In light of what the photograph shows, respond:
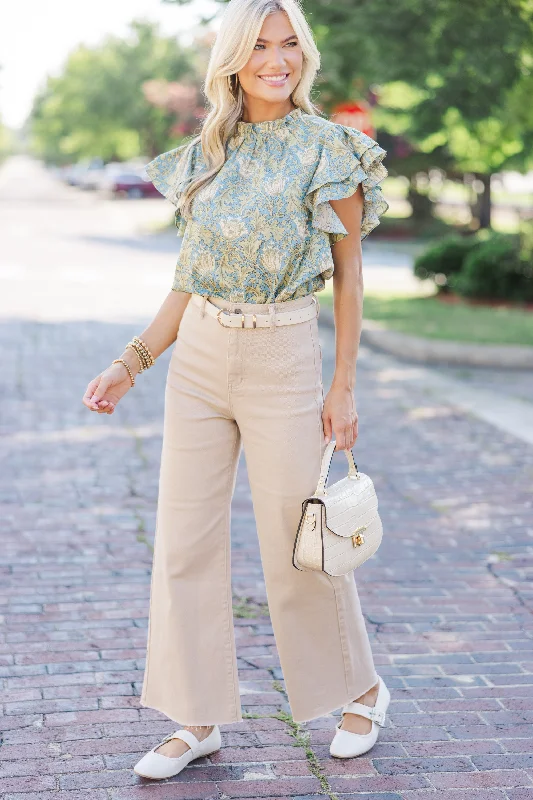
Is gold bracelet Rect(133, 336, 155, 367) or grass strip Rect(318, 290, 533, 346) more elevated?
gold bracelet Rect(133, 336, 155, 367)

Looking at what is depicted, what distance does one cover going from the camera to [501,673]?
3.92 meters

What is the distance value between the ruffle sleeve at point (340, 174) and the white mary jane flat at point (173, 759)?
4.60 feet

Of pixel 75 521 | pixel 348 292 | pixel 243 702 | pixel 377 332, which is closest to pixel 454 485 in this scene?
pixel 75 521

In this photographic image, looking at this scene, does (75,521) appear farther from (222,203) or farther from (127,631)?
(222,203)

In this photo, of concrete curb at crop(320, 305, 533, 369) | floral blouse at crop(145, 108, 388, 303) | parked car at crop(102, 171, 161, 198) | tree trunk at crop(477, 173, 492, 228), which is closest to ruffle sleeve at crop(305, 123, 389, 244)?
floral blouse at crop(145, 108, 388, 303)

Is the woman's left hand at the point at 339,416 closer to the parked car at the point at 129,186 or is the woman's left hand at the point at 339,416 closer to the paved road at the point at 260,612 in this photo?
the paved road at the point at 260,612

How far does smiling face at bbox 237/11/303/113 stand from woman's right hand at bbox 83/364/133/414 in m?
0.83

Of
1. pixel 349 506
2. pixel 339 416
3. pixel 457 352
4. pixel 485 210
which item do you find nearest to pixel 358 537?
pixel 349 506

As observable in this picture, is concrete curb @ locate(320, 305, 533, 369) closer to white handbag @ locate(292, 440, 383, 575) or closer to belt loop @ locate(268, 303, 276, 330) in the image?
white handbag @ locate(292, 440, 383, 575)

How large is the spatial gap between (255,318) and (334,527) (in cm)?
57

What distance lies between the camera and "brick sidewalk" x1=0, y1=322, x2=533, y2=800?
10.3ft

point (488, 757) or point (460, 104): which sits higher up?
point (460, 104)

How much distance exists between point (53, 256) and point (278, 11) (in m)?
19.9

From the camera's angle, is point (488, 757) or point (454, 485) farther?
point (454, 485)
